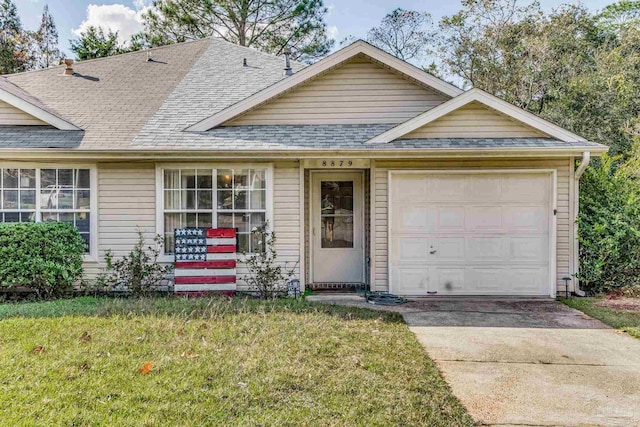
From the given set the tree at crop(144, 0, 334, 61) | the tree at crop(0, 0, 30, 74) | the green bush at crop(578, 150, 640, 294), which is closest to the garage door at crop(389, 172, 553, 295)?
the green bush at crop(578, 150, 640, 294)

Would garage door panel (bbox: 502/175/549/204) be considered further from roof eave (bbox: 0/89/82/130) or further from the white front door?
roof eave (bbox: 0/89/82/130)

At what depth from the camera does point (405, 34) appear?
23203 millimetres

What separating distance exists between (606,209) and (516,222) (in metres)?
1.87

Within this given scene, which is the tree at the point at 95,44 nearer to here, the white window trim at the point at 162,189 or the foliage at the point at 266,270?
the white window trim at the point at 162,189

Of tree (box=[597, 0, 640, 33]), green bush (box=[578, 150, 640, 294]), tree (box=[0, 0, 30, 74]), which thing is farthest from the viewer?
tree (box=[0, 0, 30, 74])

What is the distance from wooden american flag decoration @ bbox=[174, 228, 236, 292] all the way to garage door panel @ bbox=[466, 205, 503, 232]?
171 inches

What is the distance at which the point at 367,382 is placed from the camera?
3.62 m

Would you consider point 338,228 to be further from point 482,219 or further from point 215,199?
point 482,219

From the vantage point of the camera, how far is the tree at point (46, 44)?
24453mm

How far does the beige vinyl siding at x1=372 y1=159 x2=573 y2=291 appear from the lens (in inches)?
287

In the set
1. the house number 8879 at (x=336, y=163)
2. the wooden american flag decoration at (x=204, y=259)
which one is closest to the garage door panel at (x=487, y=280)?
the house number 8879 at (x=336, y=163)

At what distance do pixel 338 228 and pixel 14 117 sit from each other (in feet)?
22.9

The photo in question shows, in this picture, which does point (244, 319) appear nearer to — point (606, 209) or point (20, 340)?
point (20, 340)

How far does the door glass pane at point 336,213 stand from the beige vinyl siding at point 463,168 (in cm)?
100
